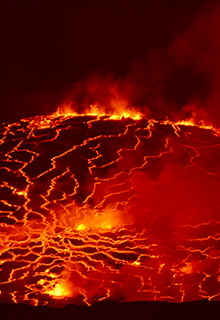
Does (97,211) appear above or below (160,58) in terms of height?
below

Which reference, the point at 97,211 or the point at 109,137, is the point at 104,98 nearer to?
the point at 109,137

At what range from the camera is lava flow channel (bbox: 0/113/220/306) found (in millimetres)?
3115

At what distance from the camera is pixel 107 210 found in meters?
3.64

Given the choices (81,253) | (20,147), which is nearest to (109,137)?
(20,147)

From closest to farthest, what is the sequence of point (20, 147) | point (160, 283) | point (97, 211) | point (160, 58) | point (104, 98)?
point (160, 283) < point (97, 211) < point (20, 147) < point (104, 98) < point (160, 58)

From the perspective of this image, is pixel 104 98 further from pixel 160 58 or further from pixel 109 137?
pixel 160 58

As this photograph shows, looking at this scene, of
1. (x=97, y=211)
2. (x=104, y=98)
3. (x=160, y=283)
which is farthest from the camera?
(x=104, y=98)

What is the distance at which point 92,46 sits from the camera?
17.4ft

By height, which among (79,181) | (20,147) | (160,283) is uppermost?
(20,147)

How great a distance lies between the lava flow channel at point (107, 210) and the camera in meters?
3.12

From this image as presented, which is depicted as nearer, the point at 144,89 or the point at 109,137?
the point at 109,137

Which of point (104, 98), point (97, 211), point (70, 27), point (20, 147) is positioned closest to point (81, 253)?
point (97, 211)

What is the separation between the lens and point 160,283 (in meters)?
3.10

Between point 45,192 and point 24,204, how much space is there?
22 centimetres
